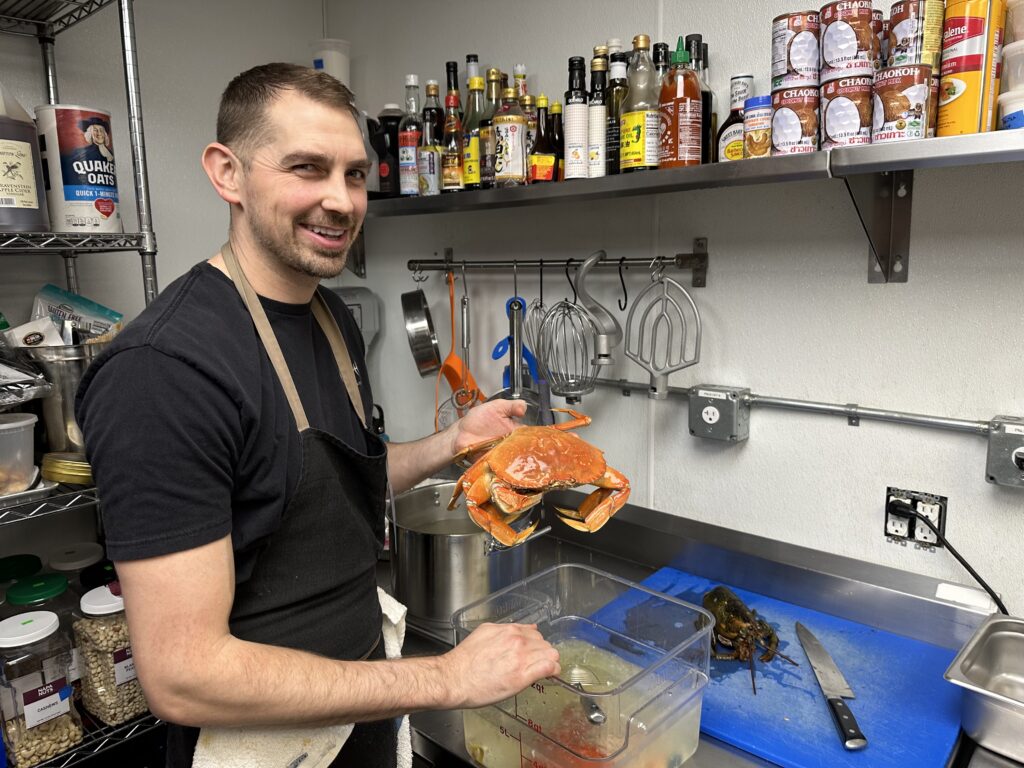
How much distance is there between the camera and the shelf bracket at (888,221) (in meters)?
1.17

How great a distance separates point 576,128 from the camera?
1.30 meters

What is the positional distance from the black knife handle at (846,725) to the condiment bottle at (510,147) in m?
1.06

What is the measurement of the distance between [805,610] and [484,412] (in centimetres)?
72

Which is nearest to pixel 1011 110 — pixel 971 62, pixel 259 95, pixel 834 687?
pixel 971 62

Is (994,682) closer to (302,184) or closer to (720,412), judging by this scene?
(720,412)

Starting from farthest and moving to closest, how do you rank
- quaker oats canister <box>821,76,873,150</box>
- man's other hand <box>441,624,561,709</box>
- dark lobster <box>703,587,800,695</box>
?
dark lobster <box>703,587,800,695</box>
quaker oats canister <box>821,76,873,150</box>
man's other hand <box>441,624,561,709</box>

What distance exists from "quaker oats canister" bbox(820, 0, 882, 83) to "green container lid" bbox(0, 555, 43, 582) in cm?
162

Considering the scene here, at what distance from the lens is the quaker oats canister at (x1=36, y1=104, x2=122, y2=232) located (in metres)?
1.30

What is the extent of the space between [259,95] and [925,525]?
124 cm

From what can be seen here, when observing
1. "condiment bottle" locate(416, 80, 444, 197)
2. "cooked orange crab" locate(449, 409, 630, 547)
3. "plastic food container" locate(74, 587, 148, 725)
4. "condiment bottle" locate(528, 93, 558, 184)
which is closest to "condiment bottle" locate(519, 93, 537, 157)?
"condiment bottle" locate(528, 93, 558, 184)

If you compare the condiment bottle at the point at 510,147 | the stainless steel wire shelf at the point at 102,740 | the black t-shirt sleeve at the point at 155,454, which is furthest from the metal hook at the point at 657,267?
the stainless steel wire shelf at the point at 102,740

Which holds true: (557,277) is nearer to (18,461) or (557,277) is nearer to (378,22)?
(378,22)

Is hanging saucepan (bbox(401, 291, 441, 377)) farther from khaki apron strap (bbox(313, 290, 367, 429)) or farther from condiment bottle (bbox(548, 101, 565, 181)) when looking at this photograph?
khaki apron strap (bbox(313, 290, 367, 429))

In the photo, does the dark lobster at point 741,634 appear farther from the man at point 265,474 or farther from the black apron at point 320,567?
the black apron at point 320,567
